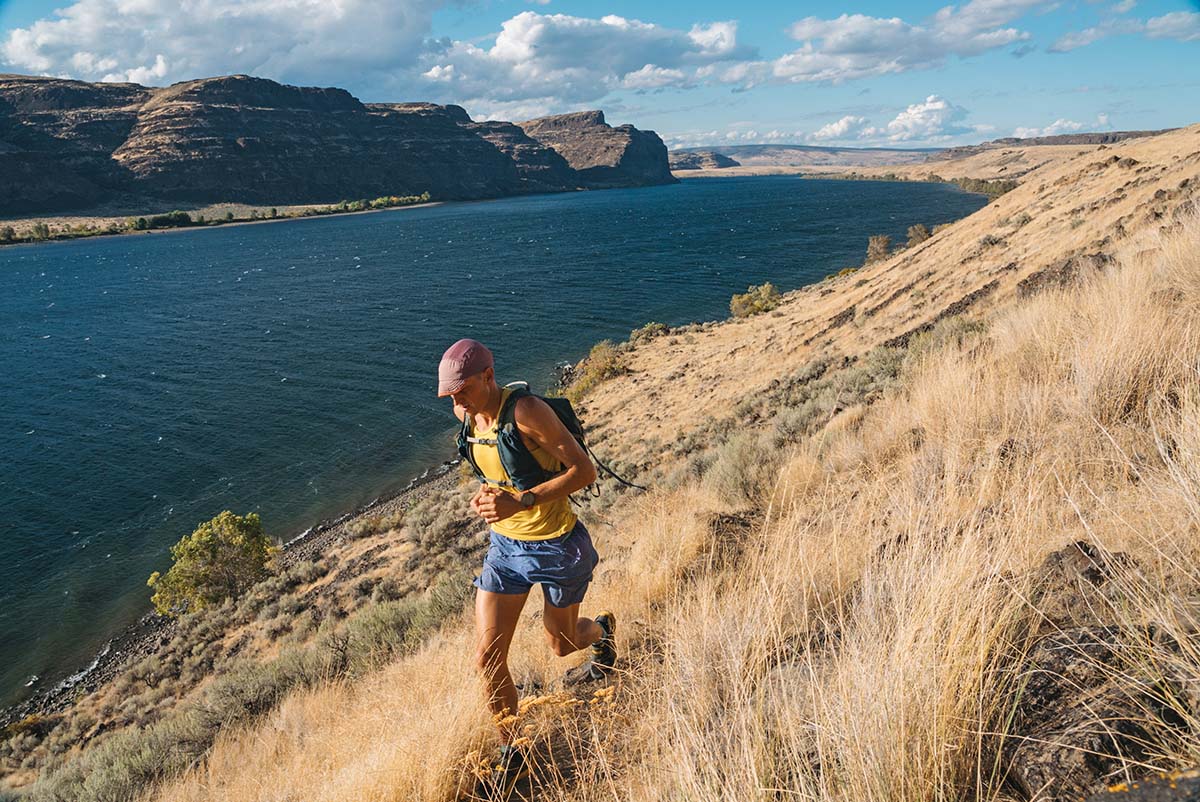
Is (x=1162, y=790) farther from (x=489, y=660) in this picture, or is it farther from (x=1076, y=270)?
(x=1076, y=270)

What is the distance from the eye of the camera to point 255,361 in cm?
3553

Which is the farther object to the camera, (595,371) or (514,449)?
(595,371)

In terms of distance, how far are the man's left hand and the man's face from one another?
1.49 feet

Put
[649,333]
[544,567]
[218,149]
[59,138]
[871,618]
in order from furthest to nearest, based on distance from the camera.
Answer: [218,149] < [59,138] < [649,333] < [544,567] < [871,618]

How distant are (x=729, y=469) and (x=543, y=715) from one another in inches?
158

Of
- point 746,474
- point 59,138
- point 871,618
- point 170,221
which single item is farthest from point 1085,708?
point 59,138

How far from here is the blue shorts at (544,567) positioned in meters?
3.27

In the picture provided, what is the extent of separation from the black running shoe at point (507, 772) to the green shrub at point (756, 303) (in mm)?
33813

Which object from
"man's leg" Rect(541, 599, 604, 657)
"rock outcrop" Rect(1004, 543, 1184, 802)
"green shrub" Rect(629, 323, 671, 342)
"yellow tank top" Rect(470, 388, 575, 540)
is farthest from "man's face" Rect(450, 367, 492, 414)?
→ "green shrub" Rect(629, 323, 671, 342)

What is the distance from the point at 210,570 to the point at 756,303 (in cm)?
2908

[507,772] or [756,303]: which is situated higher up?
[756,303]

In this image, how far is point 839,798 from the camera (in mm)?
1703

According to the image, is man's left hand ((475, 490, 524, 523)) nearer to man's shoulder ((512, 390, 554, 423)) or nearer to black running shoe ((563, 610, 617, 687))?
man's shoulder ((512, 390, 554, 423))

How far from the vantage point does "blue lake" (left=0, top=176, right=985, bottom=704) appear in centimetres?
1919
